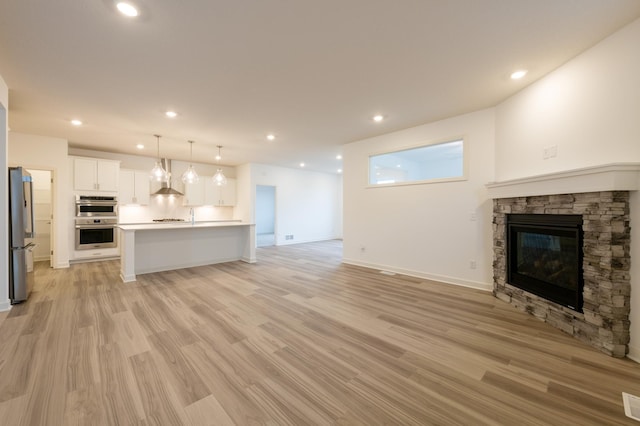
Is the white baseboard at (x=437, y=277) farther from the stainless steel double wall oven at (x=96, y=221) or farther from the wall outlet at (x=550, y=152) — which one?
the stainless steel double wall oven at (x=96, y=221)

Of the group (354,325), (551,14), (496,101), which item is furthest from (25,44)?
(496,101)

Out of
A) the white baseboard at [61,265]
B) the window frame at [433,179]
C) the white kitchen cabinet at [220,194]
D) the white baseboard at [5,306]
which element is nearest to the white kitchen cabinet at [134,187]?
the white kitchen cabinet at [220,194]

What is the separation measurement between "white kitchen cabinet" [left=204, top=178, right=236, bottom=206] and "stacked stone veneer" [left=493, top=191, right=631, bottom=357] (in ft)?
26.4

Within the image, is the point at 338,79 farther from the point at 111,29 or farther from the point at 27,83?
the point at 27,83

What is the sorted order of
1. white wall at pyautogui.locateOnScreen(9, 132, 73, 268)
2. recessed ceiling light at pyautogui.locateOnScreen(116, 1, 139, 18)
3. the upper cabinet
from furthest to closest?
the upper cabinet
white wall at pyautogui.locateOnScreen(9, 132, 73, 268)
recessed ceiling light at pyautogui.locateOnScreen(116, 1, 139, 18)

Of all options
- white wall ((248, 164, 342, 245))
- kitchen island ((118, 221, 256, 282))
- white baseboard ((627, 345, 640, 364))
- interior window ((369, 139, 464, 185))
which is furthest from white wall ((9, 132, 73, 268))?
white baseboard ((627, 345, 640, 364))

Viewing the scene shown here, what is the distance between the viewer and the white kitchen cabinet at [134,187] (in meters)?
6.58

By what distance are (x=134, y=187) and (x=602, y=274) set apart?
877 centimetres

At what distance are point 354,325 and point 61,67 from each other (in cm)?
413

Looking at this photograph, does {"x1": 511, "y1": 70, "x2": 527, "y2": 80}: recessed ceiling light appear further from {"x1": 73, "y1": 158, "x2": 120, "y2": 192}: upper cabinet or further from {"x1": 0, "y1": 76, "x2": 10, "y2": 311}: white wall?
{"x1": 73, "y1": 158, "x2": 120, "y2": 192}: upper cabinet

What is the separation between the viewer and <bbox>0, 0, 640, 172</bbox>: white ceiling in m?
1.98

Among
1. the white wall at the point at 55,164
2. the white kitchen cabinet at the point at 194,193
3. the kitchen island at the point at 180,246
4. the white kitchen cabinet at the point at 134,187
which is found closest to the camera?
the kitchen island at the point at 180,246

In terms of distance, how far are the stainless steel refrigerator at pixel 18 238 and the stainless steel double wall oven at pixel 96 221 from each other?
2.55 m

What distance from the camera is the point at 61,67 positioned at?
269cm
